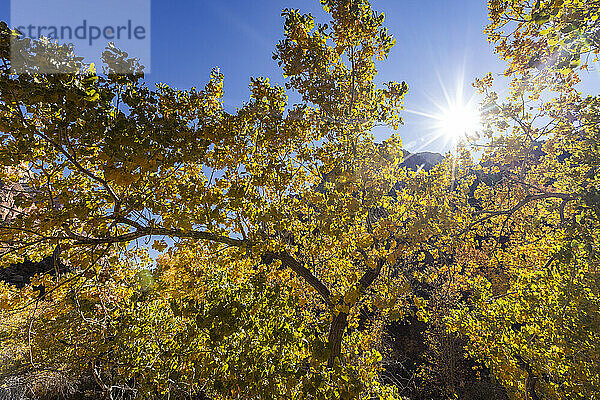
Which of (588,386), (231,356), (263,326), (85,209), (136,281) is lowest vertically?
(588,386)

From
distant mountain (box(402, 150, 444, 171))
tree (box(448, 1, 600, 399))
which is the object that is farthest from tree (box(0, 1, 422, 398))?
distant mountain (box(402, 150, 444, 171))

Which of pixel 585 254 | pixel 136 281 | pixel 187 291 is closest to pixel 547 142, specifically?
pixel 585 254

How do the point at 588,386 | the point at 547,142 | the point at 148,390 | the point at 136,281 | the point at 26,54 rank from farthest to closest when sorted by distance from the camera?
the point at 547,142, the point at 136,281, the point at 148,390, the point at 588,386, the point at 26,54

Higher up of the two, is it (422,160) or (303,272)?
(422,160)

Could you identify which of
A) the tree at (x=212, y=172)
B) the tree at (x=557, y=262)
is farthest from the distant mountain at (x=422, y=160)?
the tree at (x=212, y=172)

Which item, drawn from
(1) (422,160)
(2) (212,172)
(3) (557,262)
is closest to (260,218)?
(2) (212,172)

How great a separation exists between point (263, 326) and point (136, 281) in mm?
4025

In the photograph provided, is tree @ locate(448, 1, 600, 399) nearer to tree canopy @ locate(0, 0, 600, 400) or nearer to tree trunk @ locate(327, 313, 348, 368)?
tree canopy @ locate(0, 0, 600, 400)

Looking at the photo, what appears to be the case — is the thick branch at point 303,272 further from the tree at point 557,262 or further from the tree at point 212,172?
the tree at point 557,262

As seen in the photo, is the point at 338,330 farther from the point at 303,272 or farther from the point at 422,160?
the point at 422,160

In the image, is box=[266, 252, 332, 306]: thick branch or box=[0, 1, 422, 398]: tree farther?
box=[266, 252, 332, 306]: thick branch

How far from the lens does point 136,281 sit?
19.1 ft

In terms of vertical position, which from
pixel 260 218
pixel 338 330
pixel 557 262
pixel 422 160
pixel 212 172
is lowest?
pixel 338 330

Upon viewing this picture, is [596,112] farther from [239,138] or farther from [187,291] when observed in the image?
[187,291]
